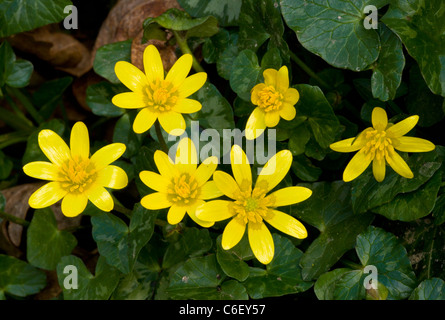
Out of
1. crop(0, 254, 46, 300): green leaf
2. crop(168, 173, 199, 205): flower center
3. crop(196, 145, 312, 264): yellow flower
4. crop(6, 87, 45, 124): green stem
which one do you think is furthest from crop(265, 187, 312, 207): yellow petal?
crop(6, 87, 45, 124): green stem

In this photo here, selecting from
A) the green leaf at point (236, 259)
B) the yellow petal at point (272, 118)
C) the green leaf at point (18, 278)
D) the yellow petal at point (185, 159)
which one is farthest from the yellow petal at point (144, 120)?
the green leaf at point (18, 278)

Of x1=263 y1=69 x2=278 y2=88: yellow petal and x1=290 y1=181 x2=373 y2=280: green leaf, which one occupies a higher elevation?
x1=263 y1=69 x2=278 y2=88: yellow petal

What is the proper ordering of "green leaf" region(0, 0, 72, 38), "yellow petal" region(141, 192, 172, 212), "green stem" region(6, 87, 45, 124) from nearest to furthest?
1. "yellow petal" region(141, 192, 172, 212)
2. "green leaf" region(0, 0, 72, 38)
3. "green stem" region(6, 87, 45, 124)

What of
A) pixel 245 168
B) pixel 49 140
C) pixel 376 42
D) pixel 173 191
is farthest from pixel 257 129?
pixel 49 140

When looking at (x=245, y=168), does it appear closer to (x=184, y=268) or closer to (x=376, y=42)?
(x=184, y=268)

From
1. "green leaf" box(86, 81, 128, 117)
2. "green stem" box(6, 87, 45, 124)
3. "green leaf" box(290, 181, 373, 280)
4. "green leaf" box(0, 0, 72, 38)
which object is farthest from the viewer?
"green stem" box(6, 87, 45, 124)

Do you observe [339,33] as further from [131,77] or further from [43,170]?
[43,170]

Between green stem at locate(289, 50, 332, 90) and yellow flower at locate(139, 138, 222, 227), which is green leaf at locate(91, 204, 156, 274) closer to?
yellow flower at locate(139, 138, 222, 227)
